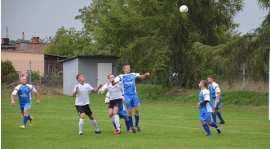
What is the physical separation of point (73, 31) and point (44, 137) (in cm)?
7625

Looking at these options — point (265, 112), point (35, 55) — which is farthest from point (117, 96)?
point (35, 55)

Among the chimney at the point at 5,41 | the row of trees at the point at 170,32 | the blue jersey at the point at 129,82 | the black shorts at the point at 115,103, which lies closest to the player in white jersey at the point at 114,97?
the black shorts at the point at 115,103

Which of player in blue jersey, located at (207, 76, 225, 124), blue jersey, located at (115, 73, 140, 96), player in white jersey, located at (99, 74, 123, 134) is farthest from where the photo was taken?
player in blue jersey, located at (207, 76, 225, 124)

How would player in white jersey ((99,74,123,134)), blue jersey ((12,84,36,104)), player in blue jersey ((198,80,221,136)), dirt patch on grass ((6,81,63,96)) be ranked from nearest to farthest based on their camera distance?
1. player in blue jersey ((198,80,221,136))
2. player in white jersey ((99,74,123,134))
3. blue jersey ((12,84,36,104))
4. dirt patch on grass ((6,81,63,96))

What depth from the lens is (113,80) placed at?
690 inches

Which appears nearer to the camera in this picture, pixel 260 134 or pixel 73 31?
pixel 260 134

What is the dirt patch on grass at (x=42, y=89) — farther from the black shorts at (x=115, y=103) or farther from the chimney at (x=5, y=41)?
the chimney at (x=5, y=41)

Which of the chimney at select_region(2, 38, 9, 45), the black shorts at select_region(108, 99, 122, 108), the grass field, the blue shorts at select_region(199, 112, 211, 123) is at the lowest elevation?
the grass field

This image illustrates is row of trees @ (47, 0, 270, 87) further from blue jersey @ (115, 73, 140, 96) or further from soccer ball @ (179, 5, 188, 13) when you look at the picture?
blue jersey @ (115, 73, 140, 96)

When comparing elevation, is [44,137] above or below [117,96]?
below

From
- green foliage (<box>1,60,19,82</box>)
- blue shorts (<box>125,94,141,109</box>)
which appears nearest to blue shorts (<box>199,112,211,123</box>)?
blue shorts (<box>125,94,141,109</box>)

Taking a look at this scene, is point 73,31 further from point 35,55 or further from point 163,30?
point 163,30

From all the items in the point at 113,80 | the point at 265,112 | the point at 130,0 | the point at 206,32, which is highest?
the point at 130,0

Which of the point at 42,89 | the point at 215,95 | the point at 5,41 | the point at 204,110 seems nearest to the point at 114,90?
the point at 204,110
